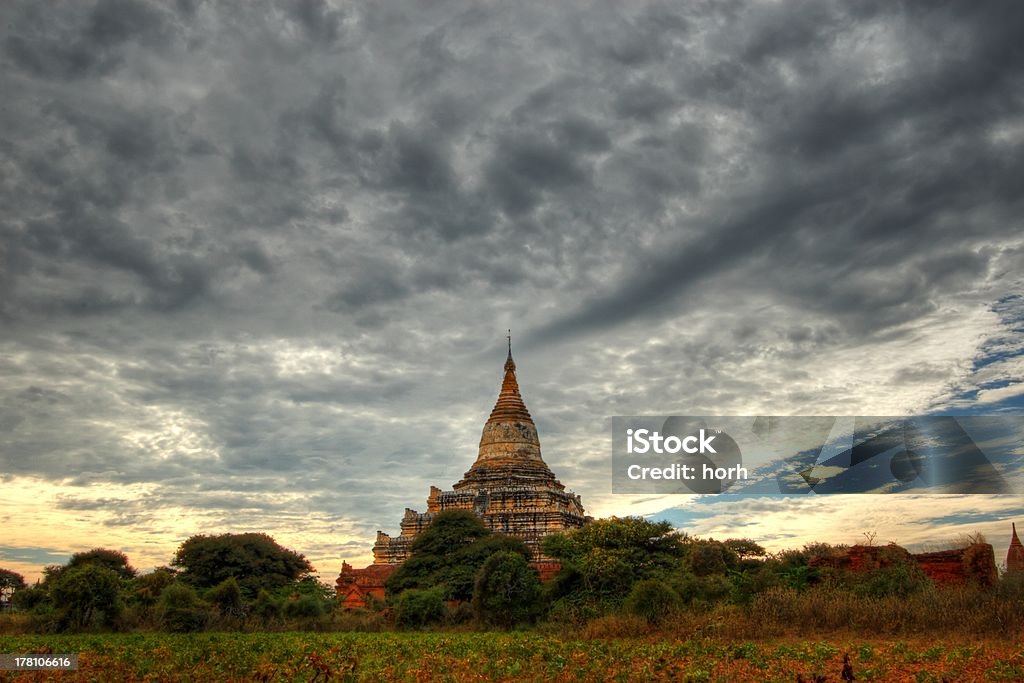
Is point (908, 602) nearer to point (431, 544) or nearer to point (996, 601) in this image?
point (996, 601)

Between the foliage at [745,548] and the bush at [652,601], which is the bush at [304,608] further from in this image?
the foliage at [745,548]

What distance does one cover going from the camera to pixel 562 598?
2983 cm

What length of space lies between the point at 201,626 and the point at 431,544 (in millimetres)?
13400

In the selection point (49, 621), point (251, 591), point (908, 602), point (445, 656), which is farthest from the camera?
point (251, 591)

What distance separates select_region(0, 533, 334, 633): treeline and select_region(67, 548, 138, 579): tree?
0.05 meters

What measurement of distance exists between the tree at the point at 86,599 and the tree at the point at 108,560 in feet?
35.8

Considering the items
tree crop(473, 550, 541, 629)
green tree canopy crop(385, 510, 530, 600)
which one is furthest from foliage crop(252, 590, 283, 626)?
tree crop(473, 550, 541, 629)

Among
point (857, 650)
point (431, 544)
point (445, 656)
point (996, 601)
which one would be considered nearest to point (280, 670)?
point (445, 656)

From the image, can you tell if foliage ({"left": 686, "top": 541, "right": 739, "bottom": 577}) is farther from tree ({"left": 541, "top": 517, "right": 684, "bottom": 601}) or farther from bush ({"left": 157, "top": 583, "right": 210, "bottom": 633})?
bush ({"left": 157, "top": 583, "right": 210, "bottom": 633})

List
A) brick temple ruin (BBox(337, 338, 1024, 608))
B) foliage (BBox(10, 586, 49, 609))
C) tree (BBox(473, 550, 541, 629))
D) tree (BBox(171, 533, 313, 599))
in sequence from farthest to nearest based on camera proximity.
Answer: brick temple ruin (BBox(337, 338, 1024, 608)), tree (BBox(171, 533, 313, 599)), foliage (BBox(10, 586, 49, 609)), tree (BBox(473, 550, 541, 629))

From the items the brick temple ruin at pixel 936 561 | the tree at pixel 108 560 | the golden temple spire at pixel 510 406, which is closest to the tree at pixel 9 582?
the tree at pixel 108 560

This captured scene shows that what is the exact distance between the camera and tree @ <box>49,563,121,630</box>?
96.7 feet

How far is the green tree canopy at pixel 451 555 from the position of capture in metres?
37.6

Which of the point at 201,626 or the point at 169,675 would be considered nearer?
the point at 169,675
